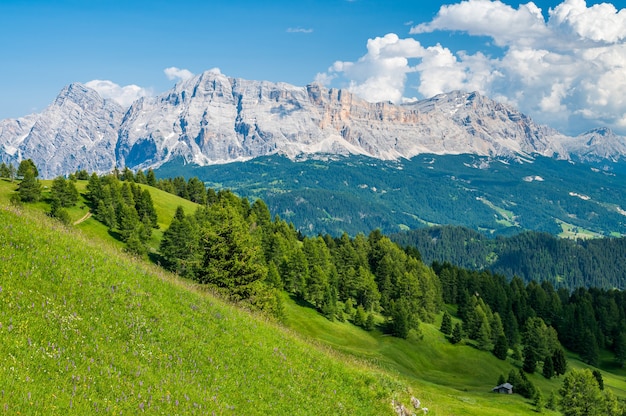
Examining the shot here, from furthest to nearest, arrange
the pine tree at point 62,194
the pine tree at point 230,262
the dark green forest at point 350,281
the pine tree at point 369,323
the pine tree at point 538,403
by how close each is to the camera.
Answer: the pine tree at point 369,323 → the pine tree at point 62,194 → the pine tree at point 538,403 → the dark green forest at point 350,281 → the pine tree at point 230,262

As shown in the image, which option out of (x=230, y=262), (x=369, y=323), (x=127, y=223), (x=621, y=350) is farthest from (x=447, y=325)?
(x=230, y=262)

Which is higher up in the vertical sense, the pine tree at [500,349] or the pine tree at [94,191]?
the pine tree at [94,191]

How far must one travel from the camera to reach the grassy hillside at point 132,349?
44.5 feet

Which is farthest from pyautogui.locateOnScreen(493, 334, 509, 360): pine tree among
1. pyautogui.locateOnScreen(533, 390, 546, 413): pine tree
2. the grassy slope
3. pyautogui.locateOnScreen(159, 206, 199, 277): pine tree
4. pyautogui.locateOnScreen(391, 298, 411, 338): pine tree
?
the grassy slope

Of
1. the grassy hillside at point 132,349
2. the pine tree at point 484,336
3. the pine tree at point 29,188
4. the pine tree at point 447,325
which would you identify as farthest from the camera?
the pine tree at point 447,325

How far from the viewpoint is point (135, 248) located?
8806 centimetres

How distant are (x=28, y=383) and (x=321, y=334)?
7633 cm

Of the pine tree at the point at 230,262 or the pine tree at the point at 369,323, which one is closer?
the pine tree at the point at 230,262

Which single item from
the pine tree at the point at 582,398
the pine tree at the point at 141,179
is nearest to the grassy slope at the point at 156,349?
the pine tree at the point at 582,398

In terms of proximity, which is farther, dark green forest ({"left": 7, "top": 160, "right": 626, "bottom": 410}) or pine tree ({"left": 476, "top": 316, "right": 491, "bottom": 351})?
pine tree ({"left": 476, "top": 316, "right": 491, "bottom": 351})

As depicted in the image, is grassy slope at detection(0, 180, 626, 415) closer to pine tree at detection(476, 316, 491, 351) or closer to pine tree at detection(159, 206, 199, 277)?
pine tree at detection(159, 206, 199, 277)

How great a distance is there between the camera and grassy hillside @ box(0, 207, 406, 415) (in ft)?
44.5

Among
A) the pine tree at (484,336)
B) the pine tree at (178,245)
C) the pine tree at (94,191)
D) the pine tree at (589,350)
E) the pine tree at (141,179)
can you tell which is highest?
the pine tree at (141,179)

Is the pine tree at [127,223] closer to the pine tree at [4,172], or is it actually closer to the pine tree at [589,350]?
the pine tree at [4,172]
